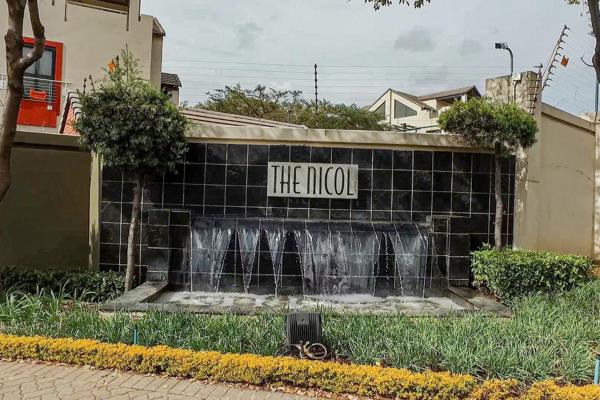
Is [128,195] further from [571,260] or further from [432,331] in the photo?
[571,260]

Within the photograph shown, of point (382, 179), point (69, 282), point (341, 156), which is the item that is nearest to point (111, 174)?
point (69, 282)

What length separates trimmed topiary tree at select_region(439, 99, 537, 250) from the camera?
7574 millimetres

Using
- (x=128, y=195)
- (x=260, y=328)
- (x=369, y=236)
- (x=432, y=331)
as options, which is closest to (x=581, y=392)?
(x=432, y=331)

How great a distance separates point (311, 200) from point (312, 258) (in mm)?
1019

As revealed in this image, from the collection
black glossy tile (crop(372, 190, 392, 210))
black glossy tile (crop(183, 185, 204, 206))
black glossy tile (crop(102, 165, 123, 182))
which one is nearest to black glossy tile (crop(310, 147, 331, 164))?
black glossy tile (crop(372, 190, 392, 210))

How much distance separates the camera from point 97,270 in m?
8.32

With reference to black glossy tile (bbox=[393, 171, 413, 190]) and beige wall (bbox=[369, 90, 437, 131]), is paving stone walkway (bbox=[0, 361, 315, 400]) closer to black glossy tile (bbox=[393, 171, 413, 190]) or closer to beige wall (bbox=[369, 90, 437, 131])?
black glossy tile (bbox=[393, 171, 413, 190])

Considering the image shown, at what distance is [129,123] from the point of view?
7.05 m

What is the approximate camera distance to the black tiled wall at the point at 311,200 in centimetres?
837

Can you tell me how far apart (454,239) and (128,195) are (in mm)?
5484

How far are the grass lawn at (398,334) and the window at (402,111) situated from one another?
39.9m

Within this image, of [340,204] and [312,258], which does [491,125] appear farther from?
[312,258]

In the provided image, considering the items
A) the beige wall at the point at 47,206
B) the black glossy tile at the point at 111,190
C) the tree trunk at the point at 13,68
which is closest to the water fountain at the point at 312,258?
the black glossy tile at the point at 111,190

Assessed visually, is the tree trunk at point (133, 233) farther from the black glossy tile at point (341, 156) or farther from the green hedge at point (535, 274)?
the green hedge at point (535, 274)
